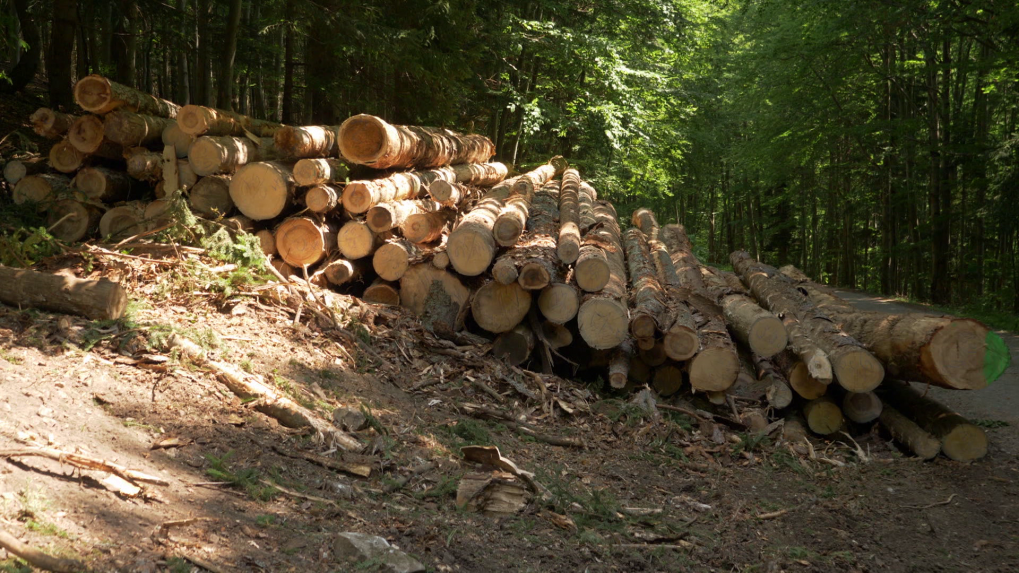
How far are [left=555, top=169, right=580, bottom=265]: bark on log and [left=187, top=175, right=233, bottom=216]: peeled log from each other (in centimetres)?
386

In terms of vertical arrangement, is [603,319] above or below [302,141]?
below

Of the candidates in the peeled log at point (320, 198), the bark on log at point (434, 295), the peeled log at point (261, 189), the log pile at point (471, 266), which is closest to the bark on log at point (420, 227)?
the log pile at point (471, 266)

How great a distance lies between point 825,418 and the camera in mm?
6957

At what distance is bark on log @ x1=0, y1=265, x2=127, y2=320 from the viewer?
16.6ft

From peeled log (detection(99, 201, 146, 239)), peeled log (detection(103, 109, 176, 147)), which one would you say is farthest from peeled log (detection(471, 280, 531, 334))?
peeled log (detection(103, 109, 176, 147))

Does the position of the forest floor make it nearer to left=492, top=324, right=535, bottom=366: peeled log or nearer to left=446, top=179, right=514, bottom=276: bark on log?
left=492, top=324, right=535, bottom=366: peeled log

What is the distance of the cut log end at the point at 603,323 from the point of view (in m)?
7.10

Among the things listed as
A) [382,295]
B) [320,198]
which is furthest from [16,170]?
[382,295]

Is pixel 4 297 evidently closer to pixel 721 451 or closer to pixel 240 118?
pixel 240 118

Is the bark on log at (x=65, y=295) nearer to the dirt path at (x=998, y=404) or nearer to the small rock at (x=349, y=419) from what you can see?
the small rock at (x=349, y=419)

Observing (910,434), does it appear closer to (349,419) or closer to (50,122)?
(349,419)

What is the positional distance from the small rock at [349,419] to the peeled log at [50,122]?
5.71 meters

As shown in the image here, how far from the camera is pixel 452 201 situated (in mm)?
8938

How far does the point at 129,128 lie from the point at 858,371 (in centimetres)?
816
